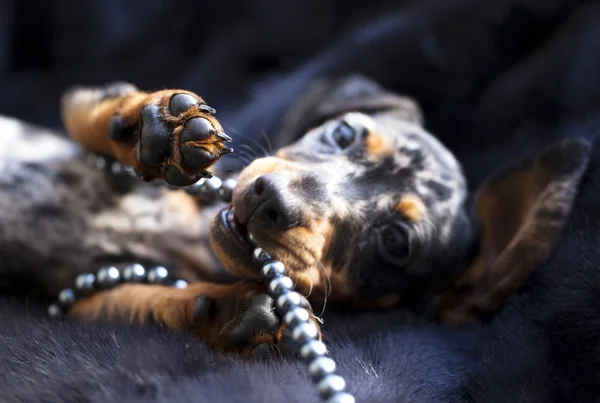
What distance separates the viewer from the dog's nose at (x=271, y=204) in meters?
1.31

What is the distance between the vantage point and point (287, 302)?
3.95 ft

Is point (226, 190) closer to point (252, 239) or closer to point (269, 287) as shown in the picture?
point (252, 239)

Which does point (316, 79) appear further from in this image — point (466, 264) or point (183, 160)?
point (183, 160)

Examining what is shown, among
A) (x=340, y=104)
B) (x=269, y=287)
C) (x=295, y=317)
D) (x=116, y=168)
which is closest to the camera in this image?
(x=295, y=317)

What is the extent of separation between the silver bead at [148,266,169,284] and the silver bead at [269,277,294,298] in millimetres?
488

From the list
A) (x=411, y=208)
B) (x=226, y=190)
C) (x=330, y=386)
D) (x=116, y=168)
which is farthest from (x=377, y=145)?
(x=330, y=386)

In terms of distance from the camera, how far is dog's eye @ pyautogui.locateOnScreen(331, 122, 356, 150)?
1.77m

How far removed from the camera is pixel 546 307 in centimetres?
136

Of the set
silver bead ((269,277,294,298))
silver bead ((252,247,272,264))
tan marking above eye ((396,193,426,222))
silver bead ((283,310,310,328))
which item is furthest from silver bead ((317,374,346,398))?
tan marking above eye ((396,193,426,222))

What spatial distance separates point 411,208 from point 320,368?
696 millimetres

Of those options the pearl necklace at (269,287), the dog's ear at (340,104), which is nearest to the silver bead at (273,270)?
the pearl necklace at (269,287)

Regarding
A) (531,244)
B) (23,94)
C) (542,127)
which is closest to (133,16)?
(23,94)

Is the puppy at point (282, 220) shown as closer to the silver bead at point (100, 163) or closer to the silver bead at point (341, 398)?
the silver bead at point (100, 163)

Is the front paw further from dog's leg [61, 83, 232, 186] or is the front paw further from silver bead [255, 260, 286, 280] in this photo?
silver bead [255, 260, 286, 280]
